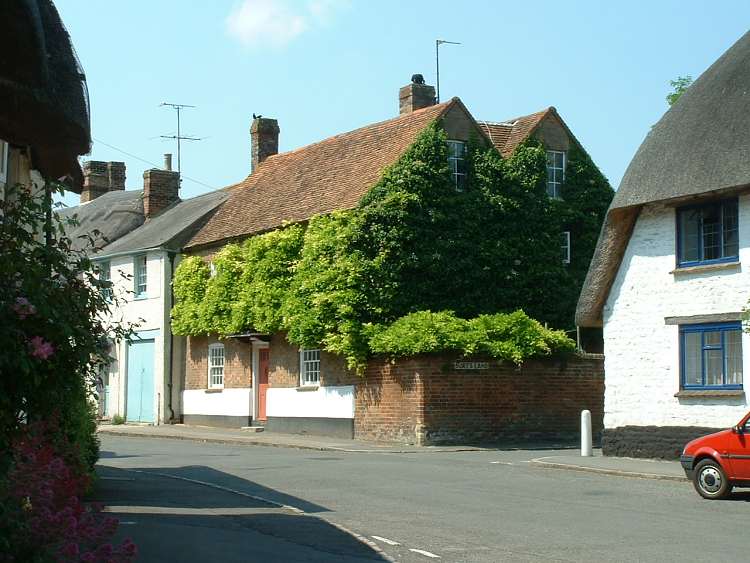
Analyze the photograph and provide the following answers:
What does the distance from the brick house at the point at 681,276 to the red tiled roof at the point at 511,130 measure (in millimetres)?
9291

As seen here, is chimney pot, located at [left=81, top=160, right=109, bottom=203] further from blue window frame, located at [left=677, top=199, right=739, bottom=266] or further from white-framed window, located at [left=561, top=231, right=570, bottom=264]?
blue window frame, located at [left=677, top=199, right=739, bottom=266]

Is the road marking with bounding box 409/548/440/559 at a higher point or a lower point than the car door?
lower

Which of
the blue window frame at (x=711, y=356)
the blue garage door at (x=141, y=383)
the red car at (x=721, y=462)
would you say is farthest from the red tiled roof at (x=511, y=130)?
the red car at (x=721, y=462)

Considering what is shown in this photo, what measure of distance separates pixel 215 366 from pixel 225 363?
762 millimetres

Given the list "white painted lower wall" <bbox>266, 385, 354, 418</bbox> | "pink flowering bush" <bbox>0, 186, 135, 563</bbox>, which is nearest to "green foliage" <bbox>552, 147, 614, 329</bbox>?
"white painted lower wall" <bbox>266, 385, 354, 418</bbox>

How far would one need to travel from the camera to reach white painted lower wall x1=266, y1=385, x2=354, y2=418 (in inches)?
1266

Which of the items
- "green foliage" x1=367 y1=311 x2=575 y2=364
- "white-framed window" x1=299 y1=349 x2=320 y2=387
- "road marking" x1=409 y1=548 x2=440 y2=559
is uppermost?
"green foliage" x1=367 y1=311 x2=575 y2=364

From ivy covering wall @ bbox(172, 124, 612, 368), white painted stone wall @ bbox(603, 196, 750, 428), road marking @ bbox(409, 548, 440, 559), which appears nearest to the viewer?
road marking @ bbox(409, 548, 440, 559)

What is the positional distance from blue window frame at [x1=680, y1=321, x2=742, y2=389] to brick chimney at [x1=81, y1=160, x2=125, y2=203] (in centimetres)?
3648

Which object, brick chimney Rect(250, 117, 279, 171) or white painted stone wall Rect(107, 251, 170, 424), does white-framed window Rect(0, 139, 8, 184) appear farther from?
brick chimney Rect(250, 117, 279, 171)

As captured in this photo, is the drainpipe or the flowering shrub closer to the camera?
the flowering shrub

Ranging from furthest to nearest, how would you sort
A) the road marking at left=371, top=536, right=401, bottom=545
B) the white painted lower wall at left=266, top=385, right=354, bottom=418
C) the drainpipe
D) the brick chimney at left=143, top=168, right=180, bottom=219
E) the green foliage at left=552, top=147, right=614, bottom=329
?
the brick chimney at left=143, top=168, right=180, bottom=219
the drainpipe
the green foliage at left=552, top=147, right=614, bottom=329
the white painted lower wall at left=266, top=385, right=354, bottom=418
the road marking at left=371, top=536, right=401, bottom=545

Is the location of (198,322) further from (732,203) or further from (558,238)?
(732,203)

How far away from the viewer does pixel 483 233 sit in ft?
108
